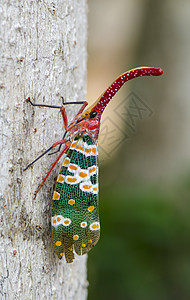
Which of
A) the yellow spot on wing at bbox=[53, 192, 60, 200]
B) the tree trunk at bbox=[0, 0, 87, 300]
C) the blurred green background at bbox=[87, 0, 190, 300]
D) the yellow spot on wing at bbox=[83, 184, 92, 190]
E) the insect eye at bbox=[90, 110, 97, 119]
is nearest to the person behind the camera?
the tree trunk at bbox=[0, 0, 87, 300]

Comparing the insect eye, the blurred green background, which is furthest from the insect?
the blurred green background

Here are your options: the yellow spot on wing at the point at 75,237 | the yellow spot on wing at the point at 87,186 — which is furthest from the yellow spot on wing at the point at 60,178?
the yellow spot on wing at the point at 75,237

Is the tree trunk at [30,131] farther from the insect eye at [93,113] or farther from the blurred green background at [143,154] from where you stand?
the blurred green background at [143,154]

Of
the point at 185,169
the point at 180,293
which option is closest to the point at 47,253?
the point at 180,293

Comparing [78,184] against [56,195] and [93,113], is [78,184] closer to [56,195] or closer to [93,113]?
[56,195]

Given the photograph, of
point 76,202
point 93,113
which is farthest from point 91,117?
point 76,202

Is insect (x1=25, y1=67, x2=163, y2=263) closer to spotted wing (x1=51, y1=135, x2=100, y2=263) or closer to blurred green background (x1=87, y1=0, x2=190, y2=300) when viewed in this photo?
spotted wing (x1=51, y1=135, x2=100, y2=263)
